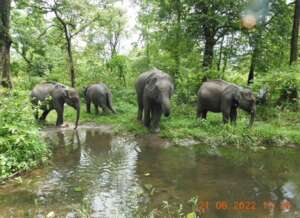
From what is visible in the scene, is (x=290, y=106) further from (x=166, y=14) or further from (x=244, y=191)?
(x=244, y=191)

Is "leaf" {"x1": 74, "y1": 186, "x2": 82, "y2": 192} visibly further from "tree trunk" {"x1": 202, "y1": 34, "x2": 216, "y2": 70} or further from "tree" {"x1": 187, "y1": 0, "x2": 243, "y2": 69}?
"tree trunk" {"x1": 202, "y1": 34, "x2": 216, "y2": 70}

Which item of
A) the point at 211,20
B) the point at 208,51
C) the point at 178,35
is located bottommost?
the point at 208,51

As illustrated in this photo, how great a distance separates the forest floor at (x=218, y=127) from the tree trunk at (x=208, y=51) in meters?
2.22

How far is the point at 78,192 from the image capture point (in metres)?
5.53

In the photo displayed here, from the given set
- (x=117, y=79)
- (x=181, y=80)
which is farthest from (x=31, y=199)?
(x=117, y=79)

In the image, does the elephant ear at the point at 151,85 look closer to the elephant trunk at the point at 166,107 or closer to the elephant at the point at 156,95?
the elephant at the point at 156,95

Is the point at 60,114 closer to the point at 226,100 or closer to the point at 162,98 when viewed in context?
the point at 162,98

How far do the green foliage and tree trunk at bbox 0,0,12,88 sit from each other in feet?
14.1

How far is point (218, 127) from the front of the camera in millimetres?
9719

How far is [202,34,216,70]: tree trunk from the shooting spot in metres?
14.1

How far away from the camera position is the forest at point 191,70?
24.2ft

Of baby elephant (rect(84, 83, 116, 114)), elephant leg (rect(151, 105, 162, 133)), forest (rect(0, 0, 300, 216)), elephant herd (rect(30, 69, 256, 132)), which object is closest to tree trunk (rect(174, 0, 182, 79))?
forest (rect(0, 0, 300, 216))

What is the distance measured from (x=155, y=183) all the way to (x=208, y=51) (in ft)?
31.0
